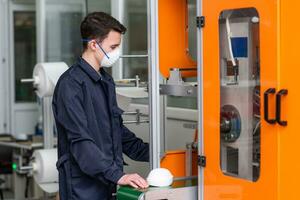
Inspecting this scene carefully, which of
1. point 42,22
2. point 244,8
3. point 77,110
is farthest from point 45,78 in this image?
point 244,8

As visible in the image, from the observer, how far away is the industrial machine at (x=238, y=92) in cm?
208

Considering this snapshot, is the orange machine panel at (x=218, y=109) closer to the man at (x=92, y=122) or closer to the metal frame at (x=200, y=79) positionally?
the metal frame at (x=200, y=79)

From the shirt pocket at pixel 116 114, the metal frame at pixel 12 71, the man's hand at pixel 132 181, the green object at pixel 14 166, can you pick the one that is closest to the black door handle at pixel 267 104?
the man's hand at pixel 132 181

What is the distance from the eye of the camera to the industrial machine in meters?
2.08

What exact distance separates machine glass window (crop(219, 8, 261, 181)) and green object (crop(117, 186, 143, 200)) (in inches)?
14.3

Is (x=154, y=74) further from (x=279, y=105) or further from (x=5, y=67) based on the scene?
(x=5, y=67)

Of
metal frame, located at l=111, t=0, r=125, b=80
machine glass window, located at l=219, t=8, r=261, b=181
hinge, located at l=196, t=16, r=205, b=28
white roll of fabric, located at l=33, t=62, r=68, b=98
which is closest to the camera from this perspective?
machine glass window, located at l=219, t=8, r=261, b=181

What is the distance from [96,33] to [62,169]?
577 millimetres

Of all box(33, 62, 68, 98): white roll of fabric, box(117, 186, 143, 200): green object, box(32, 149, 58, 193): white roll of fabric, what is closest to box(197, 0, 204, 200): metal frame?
box(117, 186, 143, 200): green object

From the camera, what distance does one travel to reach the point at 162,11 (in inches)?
106

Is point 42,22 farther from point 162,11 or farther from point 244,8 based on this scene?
point 244,8

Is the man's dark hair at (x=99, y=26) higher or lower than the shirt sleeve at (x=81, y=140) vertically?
higher

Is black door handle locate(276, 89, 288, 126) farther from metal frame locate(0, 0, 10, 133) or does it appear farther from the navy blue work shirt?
metal frame locate(0, 0, 10, 133)

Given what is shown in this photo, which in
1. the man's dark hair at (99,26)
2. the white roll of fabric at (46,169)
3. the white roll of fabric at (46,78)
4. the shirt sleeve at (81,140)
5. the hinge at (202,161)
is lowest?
the white roll of fabric at (46,169)
